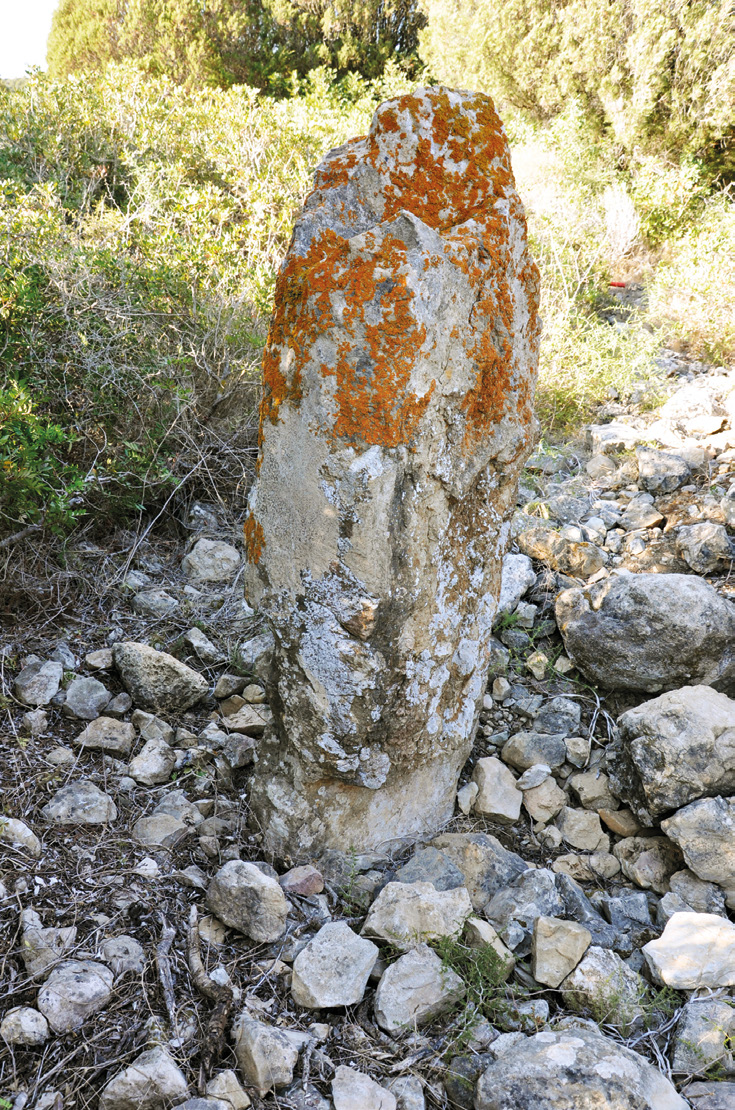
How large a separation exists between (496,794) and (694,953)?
76cm

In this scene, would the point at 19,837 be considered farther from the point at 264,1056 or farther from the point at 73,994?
the point at 264,1056

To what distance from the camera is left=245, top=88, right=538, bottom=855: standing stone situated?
1.95 m

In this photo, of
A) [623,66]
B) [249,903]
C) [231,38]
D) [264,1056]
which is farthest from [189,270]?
[231,38]

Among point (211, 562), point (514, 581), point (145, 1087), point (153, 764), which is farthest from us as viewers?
point (211, 562)

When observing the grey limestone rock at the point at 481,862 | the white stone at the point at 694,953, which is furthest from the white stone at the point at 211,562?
the white stone at the point at 694,953

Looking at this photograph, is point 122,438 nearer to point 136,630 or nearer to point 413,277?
point 136,630

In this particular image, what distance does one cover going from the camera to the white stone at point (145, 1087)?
1528mm

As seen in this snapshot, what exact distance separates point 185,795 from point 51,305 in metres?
2.48

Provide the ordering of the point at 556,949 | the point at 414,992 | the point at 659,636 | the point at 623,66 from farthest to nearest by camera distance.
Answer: the point at 623,66 < the point at 659,636 < the point at 556,949 < the point at 414,992

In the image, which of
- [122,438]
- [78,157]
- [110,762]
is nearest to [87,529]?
[122,438]

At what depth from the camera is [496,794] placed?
257 cm

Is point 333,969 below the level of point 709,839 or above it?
below

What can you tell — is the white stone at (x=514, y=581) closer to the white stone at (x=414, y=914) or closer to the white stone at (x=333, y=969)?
the white stone at (x=414, y=914)

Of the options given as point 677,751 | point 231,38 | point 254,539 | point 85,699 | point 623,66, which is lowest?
point 85,699
